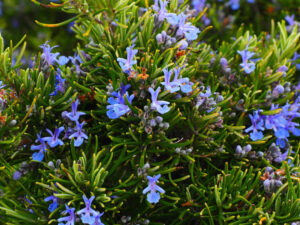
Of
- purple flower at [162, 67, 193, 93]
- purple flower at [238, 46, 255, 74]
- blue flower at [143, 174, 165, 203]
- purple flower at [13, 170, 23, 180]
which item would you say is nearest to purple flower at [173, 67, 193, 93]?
purple flower at [162, 67, 193, 93]

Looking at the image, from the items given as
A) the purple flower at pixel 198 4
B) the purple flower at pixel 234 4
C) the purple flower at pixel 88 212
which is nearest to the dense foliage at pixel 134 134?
the purple flower at pixel 88 212

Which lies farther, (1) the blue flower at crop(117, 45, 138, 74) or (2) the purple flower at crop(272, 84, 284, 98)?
(2) the purple flower at crop(272, 84, 284, 98)

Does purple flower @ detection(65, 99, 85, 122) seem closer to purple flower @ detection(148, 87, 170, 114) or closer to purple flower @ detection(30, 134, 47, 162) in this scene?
purple flower @ detection(30, 134, 47, 162)

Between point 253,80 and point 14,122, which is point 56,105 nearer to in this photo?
point 14,122

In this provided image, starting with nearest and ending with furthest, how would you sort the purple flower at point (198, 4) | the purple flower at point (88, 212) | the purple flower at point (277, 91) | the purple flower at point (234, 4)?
1. the purple flower at point (88, 212)
2. the purple flower at point (277, 91)
3. the purple flower at point (198, 4)
4. the purple flower at point (234, 4)

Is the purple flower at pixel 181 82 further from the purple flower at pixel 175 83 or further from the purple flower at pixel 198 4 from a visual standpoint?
the purple flower at pixel 198 4

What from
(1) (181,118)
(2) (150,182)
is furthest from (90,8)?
(2) (150,182)

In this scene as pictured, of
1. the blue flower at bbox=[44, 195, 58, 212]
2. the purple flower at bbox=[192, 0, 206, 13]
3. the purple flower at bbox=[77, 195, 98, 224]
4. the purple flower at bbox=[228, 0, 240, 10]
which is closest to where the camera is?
the purple flower at bbox=[77, 195, 98, 224]

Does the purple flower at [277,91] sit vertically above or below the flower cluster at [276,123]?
above

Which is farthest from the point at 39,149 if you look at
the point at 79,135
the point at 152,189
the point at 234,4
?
the point at 234,4

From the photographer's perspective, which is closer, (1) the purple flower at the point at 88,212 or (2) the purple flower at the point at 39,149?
(1) the purple flower at the point at 88,212
